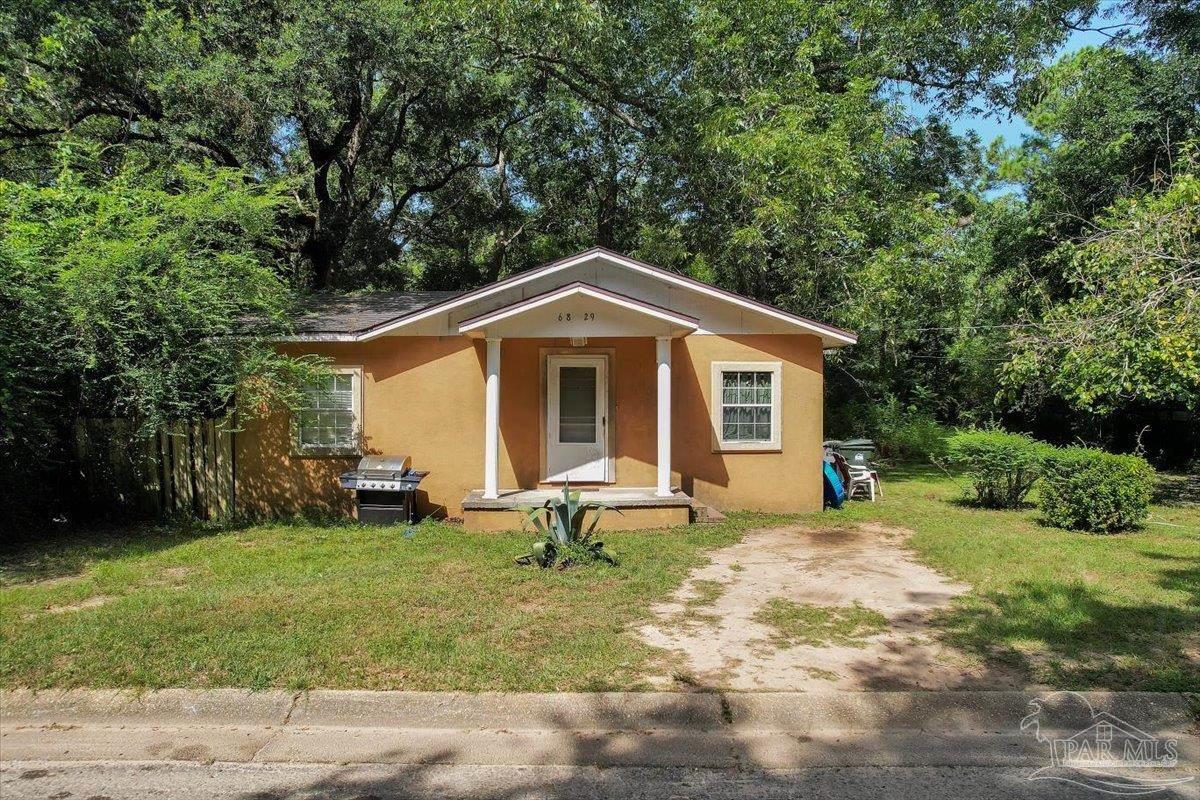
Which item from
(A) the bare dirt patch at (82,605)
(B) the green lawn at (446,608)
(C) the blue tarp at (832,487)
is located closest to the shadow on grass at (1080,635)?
(B) the green lawn at (446,608)

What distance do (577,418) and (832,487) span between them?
4389mm

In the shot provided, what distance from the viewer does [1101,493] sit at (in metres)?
9.62

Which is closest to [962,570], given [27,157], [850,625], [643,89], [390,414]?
[850,625]

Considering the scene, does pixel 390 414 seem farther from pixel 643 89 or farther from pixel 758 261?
pixel 643 89

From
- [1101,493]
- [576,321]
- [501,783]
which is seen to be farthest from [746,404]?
[501,783]

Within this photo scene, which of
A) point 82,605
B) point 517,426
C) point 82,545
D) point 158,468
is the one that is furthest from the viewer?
point 517,426

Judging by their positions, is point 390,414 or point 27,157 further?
point 27,157

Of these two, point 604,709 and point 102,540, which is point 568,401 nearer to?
point 102,540

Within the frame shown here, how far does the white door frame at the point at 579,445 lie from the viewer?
1148cm

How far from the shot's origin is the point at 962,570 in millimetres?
7641

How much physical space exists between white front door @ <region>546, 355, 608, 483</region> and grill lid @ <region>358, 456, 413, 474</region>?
2255 millimetres

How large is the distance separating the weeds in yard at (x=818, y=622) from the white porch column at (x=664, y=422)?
3.99 metres

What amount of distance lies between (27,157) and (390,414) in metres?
10.6

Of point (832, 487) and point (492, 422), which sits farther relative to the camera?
point (832, 487)
